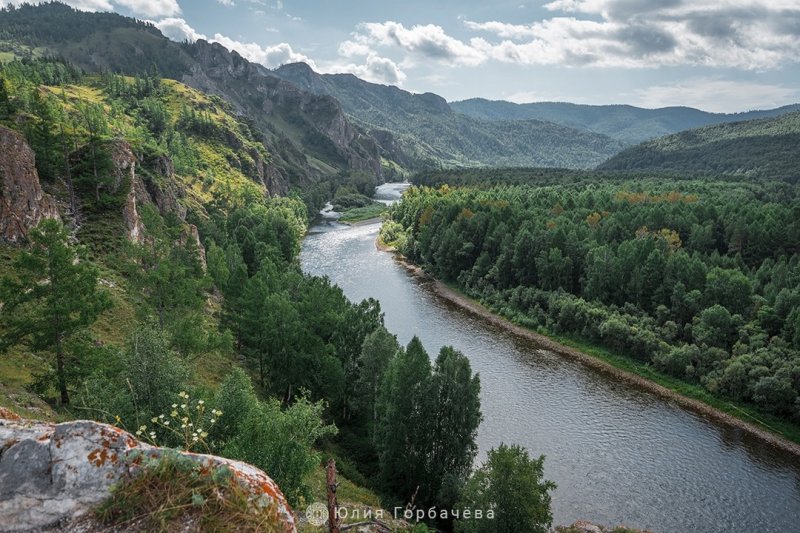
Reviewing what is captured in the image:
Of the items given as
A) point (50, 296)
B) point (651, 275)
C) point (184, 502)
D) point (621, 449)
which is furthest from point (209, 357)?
point (651, 275)

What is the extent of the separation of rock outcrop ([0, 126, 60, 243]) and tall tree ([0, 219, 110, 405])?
788 inches

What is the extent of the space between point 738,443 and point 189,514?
202 ft

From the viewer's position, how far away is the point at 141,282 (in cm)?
3650

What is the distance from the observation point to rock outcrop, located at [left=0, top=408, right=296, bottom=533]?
7.12 meters

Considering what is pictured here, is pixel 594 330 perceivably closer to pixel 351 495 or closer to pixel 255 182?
pixel 351 495

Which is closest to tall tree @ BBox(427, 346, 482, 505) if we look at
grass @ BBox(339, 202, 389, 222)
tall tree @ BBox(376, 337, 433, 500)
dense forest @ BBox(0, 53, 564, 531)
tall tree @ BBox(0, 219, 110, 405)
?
dense forest @ BBox(0, 53, 564, 531)

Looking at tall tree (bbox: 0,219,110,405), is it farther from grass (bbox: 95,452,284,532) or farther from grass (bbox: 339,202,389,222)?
grass (bbox: 339,202,389,222)

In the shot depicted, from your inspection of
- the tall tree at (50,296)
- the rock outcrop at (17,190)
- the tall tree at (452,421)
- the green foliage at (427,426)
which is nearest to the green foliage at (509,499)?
the tall tree at (452,421)

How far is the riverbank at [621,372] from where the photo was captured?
54312 millimetres

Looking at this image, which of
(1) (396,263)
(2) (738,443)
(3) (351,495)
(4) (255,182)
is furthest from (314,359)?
(4) (255,182)

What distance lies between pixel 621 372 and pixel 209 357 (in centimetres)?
5228

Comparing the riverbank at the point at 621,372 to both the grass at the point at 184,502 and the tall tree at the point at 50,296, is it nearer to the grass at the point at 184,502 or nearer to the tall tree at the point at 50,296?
the tall tree at the point at 50,296

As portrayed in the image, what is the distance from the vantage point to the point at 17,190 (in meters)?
43.6

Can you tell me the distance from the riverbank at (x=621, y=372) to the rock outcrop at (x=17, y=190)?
64.4 metres
